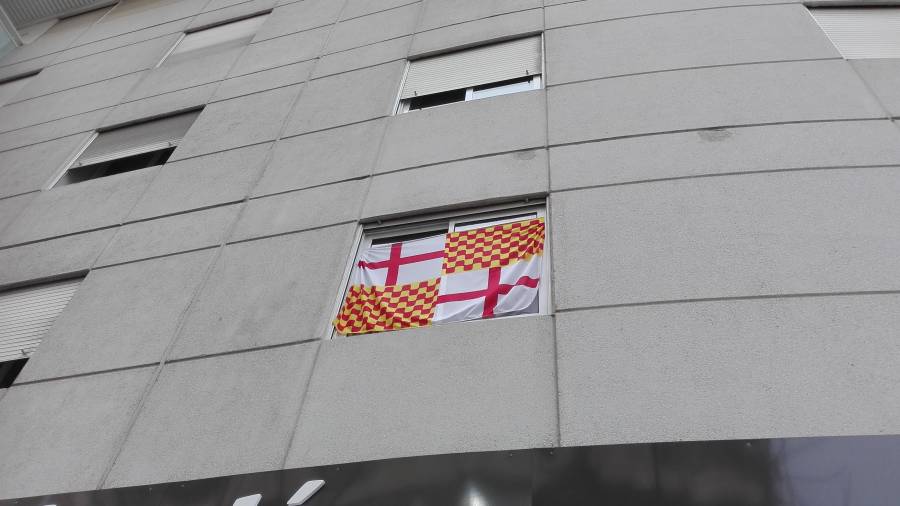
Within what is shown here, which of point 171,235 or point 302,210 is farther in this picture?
point 171,235

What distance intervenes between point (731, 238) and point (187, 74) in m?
8.21

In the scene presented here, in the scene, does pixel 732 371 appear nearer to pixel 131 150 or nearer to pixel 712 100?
pixel 712 100

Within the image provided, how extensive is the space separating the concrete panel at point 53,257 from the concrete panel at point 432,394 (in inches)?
142

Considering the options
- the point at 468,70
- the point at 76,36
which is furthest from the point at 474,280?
the point at 76,36

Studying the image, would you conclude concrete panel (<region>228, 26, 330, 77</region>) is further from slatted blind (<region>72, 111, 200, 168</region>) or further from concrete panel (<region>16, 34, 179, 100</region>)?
concrete panel (<region>16, 34, 179, 100</region>)

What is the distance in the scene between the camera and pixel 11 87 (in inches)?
464

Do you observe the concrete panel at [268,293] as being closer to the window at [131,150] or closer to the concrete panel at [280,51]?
the window at [131,150]

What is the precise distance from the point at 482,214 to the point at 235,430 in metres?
2.78

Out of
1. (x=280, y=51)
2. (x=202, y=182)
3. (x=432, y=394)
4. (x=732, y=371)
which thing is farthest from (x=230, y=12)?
(x=732, y=371)

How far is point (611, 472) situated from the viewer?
3662 mm

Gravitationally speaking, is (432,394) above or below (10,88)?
below

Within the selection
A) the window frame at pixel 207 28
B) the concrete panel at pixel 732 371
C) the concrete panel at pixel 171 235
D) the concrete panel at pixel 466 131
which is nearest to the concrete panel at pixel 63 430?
the concrete panel at pixel 171 235

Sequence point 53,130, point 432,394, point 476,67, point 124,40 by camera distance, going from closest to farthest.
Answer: point 432,394 → point 476,67 → point 53,130 → point 124,40

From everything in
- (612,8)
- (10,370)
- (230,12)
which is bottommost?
(10,370)
